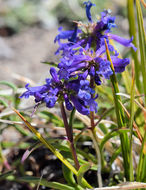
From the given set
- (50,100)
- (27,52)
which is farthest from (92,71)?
(27,52)

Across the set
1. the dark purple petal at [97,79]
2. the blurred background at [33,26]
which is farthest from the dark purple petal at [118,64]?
the blurred background at [33,26]

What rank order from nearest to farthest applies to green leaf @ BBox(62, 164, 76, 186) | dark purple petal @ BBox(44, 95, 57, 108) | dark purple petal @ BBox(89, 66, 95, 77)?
Result: dark purple petal @ BBox(44, 95, 57, 108) < dark purple petal @ BBox(89, 66, 95, 77) < green leaf @ BBox(62, 164, 76, 186)

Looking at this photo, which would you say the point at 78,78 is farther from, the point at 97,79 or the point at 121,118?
the point at 121,118

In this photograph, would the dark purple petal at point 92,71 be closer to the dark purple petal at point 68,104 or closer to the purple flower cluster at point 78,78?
the purple flower cluster at point 78,78

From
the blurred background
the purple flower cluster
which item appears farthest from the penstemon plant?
the blurred background

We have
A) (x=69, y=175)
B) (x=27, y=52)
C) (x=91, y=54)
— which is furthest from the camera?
(x=27, y=52)

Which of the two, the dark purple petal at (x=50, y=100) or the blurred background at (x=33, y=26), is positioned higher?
the blurred background at (x=33, y=26)

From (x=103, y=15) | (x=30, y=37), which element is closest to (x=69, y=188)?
(x=103, y=15)

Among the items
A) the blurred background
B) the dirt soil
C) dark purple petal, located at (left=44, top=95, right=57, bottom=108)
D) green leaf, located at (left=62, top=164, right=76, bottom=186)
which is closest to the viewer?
dark purple petal, located at (left=44, top=95, right=57, bottom=108)

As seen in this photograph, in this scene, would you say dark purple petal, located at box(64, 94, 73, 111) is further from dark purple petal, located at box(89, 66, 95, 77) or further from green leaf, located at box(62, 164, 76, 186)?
green leaf, located at box(62, 164, 76, 186)

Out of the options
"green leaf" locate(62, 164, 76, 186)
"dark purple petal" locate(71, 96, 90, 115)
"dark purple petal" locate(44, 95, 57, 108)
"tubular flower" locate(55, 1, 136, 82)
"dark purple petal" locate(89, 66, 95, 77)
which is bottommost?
"green leaf" locate(62, 164, 76, 186)
